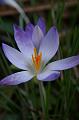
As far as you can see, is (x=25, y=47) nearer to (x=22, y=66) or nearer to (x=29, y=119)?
(x=22, y=66)

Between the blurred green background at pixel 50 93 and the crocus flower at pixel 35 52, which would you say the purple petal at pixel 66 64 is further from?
the blurred green background at pixel 50 93

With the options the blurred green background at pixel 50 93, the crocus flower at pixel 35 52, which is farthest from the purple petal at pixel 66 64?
the blurred green background at pixel 50 93

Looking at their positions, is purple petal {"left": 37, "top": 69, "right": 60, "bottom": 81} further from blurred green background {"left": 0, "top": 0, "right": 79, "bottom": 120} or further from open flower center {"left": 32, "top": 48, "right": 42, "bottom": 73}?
blurred green background {"left": 0, "top": 0, "right": 79, "bottom": 120}

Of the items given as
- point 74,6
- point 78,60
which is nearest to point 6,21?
point 74,6

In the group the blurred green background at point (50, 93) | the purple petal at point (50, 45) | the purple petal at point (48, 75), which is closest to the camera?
the purple petal at point (48, 75)

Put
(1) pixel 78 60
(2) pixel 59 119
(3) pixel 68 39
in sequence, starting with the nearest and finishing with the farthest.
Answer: (1) pixel 78 60 → (2) pixel 59 119 → (3) pixel 68 39

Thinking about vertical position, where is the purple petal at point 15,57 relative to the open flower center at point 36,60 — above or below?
above

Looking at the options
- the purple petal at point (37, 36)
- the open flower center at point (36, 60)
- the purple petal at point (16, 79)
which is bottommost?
the open flower center at point (36, 60)

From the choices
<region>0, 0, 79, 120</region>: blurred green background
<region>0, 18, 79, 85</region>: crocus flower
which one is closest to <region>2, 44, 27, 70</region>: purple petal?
<region>0, 18, 79, 85</region>: crocus flower
